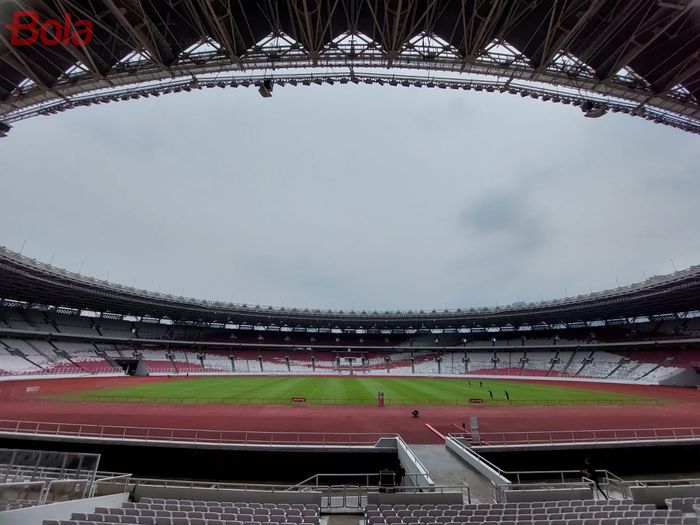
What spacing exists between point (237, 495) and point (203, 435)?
969cm

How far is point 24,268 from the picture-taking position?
38062 millimetres

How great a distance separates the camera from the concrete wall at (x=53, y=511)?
7566 mm

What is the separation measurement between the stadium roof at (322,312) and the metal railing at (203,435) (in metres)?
26.3

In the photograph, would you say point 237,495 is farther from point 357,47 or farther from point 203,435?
point 357,47

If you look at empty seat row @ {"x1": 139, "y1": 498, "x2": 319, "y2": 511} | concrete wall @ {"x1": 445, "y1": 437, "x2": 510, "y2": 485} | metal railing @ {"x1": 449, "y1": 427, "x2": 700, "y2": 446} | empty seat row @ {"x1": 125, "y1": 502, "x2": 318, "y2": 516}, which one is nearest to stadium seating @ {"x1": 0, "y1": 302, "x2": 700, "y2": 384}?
metal railing @ {"x1": 449, "y1": 427, "x2": 700, "y2": 446}

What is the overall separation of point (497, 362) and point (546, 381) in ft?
47.1

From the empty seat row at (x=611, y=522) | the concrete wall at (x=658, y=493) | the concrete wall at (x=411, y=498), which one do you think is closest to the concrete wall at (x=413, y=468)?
the concrete wall at (x=411, y=498)

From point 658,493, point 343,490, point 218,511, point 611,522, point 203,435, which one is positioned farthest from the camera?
point 203,435

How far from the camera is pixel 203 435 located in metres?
19.3

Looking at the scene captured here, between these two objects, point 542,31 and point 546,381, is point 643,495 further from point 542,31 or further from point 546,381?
point 546,381

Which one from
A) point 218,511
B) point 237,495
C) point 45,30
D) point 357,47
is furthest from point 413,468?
point 45,30

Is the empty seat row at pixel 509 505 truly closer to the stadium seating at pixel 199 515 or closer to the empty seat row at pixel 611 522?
the empty seat row at pixel 611 522

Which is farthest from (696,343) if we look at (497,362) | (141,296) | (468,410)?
(141,296)

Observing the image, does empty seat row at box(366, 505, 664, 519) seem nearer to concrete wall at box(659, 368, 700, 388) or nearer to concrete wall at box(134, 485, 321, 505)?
concrete wall at box(134, 485, 321, 505)
